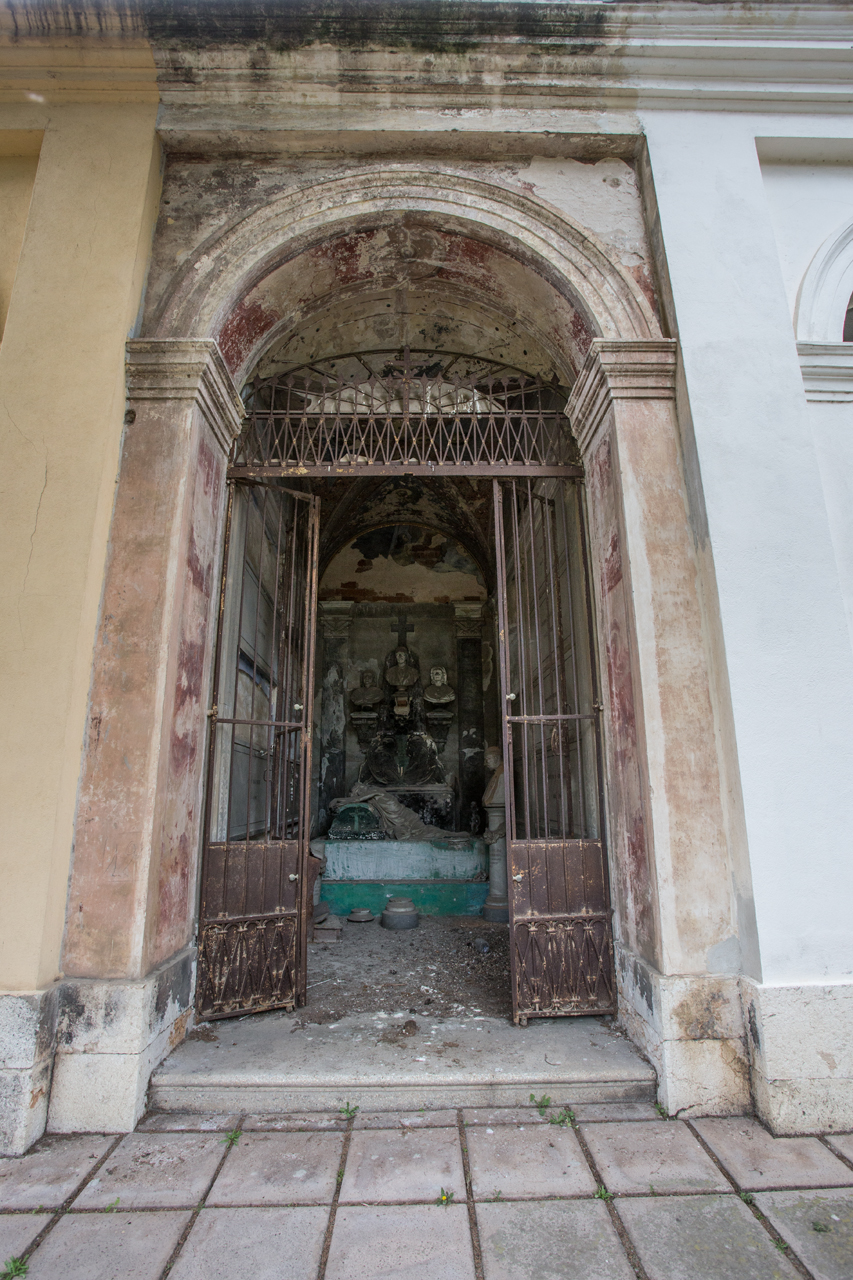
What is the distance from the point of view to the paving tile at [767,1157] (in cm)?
216

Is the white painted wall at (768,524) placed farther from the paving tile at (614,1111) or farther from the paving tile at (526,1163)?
the paving tile at (526,1163)

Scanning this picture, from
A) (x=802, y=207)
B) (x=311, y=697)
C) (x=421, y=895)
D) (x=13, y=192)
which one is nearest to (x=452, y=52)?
(x=802, y=207)

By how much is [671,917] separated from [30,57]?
17.7ft

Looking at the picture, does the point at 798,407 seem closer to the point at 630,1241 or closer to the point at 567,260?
the point at 567,260

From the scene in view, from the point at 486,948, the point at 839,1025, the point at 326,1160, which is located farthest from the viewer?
the point at 486,948

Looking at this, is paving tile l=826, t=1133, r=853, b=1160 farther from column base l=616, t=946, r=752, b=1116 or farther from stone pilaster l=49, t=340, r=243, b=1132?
stone pilaster l=49, t=340, r=243, b=1132

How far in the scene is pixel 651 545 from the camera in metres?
3.14

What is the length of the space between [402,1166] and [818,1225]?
1.30m

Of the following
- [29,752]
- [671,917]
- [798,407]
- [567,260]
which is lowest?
[671,917]

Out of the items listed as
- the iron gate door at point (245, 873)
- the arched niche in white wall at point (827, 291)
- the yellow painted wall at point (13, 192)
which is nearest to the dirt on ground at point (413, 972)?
the iron gate door at point (245, 873)

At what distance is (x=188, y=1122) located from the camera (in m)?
2.54

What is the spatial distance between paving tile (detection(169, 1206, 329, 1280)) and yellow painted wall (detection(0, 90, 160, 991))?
1123 mm

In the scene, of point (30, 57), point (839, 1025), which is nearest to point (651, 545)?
point (839, 1025)

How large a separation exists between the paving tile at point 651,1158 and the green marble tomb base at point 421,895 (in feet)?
11.8
